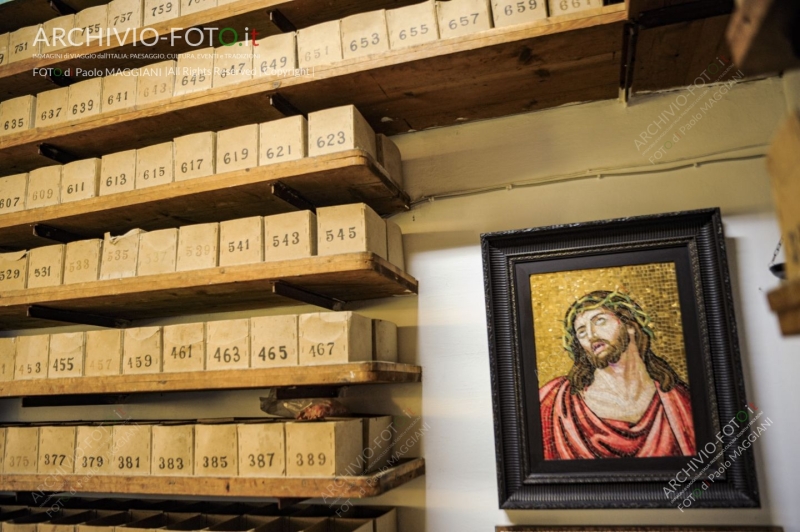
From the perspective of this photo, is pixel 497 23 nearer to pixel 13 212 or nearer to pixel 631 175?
pixel 631 175

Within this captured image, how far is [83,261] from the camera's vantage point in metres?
2.00

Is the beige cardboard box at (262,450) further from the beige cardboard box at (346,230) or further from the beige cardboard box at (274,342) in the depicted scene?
the beige cardboard box at (346,230)

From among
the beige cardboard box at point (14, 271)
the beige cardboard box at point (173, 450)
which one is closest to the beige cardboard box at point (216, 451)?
the beige cardboard box at point (173, 450)

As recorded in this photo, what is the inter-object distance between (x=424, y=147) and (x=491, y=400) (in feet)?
2.92

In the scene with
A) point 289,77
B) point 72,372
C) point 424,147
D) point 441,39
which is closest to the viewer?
point 441,39

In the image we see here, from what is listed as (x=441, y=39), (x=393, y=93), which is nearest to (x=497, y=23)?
(x=441, y=39)

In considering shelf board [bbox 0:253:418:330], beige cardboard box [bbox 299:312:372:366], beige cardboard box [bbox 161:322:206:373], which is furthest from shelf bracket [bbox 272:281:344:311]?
beige cardboard box [bbox 161:322:206:373]

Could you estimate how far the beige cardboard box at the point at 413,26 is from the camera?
5.69 feet

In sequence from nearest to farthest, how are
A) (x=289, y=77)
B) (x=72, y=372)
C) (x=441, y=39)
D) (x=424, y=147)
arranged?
(x=441, y=39)
(x=289, y=77)
(x=72, y=372)
(x=424, y=147)

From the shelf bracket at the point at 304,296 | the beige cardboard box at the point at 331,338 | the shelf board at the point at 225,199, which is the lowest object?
the beige cardboard box at the point at 331,338

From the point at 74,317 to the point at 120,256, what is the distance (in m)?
0.46

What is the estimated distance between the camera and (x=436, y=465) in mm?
1883

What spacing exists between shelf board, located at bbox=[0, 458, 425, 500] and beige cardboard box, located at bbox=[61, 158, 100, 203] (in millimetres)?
914

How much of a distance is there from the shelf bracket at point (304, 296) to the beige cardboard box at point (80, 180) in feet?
2.57
